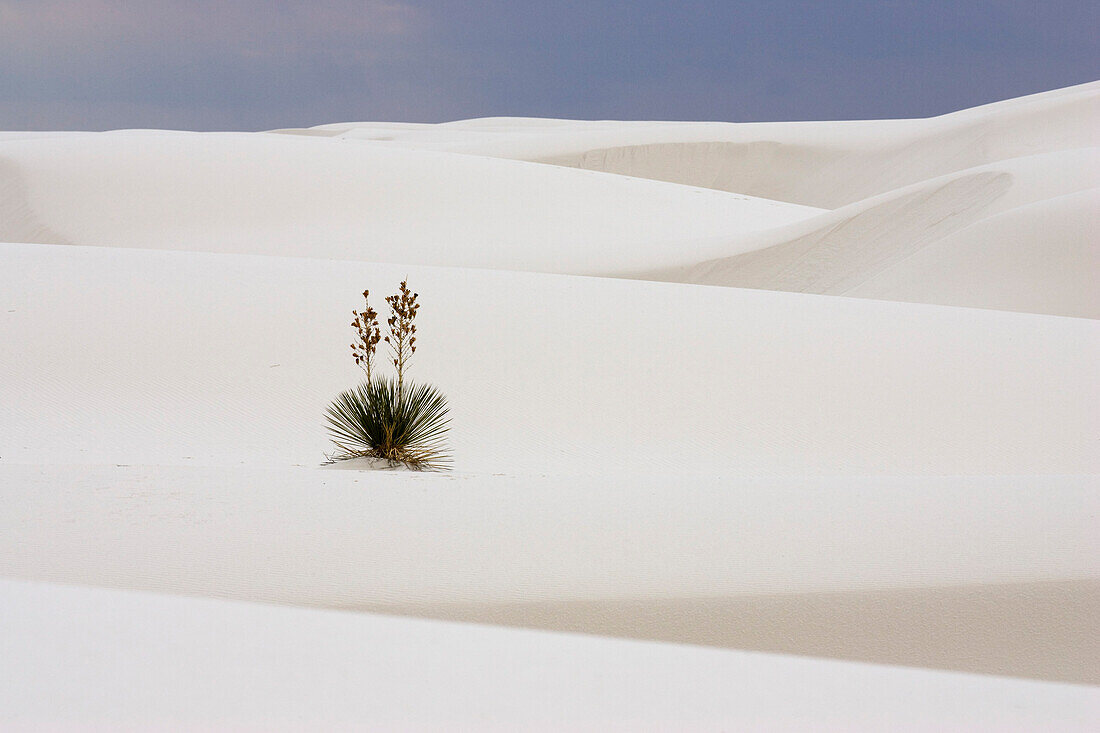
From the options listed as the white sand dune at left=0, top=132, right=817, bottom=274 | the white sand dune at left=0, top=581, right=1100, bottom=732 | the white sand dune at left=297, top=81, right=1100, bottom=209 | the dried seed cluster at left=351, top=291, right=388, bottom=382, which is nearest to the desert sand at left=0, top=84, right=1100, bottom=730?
the white sand dune at left=0, top=581, right=1100, bottom=732

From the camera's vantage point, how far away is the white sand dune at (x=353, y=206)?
27453mm

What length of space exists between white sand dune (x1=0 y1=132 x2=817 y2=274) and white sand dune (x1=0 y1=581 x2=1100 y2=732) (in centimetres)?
2027

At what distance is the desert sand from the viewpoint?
393 cm

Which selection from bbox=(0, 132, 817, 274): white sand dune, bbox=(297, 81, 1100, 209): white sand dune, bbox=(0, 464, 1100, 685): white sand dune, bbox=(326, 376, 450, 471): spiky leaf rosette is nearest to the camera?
bbox=(0, 464, 1100, 685): white sand dune

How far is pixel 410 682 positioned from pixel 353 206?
28.8m

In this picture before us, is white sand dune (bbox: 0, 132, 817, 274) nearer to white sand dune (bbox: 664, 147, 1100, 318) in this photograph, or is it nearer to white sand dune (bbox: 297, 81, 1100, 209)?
white sand dune (bbox: 664, 147, 1100, 318)

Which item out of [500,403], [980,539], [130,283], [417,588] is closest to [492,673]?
[417,588]

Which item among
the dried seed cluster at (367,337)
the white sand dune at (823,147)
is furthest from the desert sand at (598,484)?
the white sand dune at (823,147)

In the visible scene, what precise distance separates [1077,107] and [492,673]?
5119 centimetres

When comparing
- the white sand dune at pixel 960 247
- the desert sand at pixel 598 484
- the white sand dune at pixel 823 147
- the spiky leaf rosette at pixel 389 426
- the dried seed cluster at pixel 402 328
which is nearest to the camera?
the desert sand at pixel 598 484

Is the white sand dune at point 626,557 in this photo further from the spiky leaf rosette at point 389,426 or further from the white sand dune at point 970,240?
the white sand dune at point 970,240

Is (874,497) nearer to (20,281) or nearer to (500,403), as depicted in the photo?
(500,403)

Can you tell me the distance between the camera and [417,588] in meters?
4.91

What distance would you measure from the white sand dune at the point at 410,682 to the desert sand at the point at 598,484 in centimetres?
2
